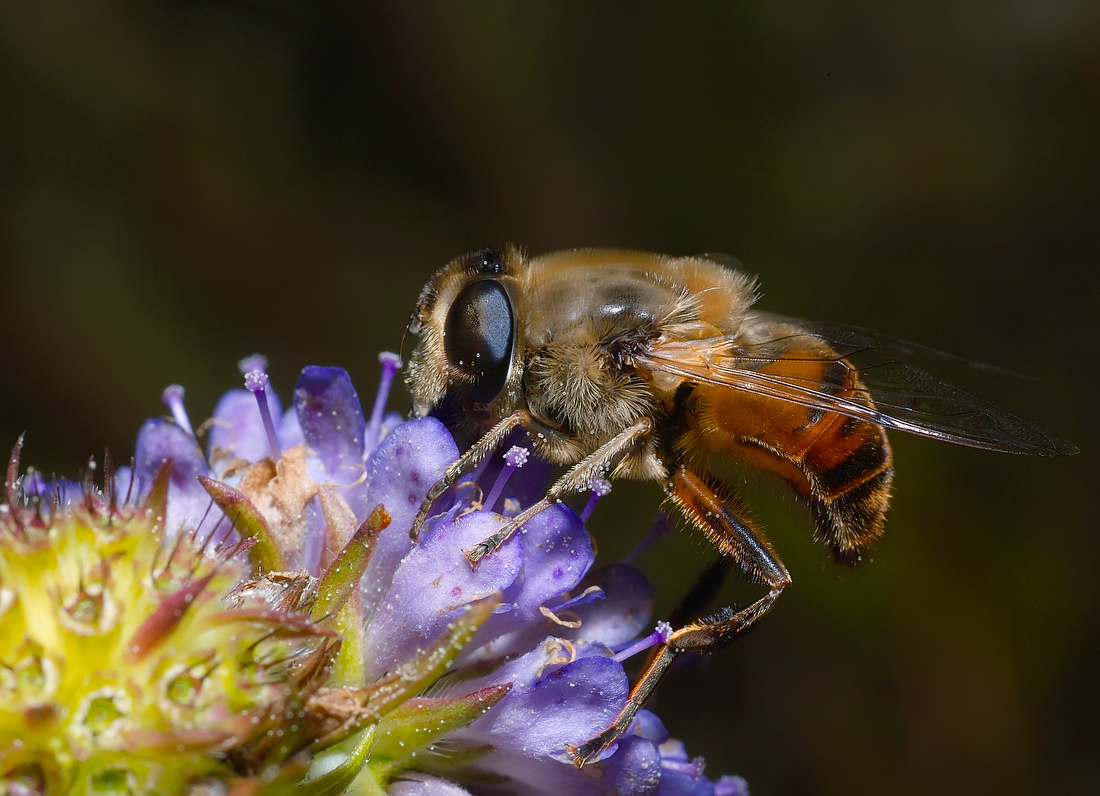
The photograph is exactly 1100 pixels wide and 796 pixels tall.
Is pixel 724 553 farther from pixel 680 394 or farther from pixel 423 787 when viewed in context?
pixel 423 787

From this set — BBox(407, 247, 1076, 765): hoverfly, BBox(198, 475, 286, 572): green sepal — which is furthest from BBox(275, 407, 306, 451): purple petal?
BBox(198, 475, 286, 572): green sepal

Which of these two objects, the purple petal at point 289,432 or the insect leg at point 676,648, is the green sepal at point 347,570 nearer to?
the insect leg at point 676,648

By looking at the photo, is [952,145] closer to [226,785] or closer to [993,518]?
[993,518]

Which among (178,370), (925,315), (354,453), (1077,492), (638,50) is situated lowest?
(1077,492)

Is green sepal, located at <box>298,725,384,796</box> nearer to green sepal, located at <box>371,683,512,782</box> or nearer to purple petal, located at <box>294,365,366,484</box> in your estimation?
green sepal, located at <box>371,683,512,782</box>

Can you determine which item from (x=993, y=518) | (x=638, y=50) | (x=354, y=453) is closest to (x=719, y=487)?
(x=354, y=453)

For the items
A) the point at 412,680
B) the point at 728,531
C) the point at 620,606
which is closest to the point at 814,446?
the point at 728,531
